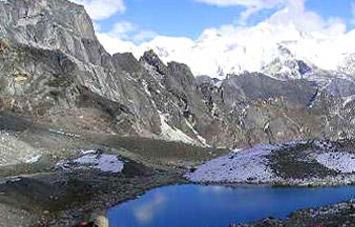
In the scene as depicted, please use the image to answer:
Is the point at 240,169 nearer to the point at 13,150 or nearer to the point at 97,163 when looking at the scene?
the point at 97,163

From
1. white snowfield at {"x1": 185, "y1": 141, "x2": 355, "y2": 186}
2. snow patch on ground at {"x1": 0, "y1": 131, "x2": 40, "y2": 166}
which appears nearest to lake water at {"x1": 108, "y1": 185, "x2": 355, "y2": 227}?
white snowfield at {"x1": 185, "y1": 141, "x2": 355, "y2": 186}

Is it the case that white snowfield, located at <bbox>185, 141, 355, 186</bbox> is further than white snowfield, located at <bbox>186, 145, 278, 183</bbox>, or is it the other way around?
white snowfield, located at <bbox>186, 145, 278, 183</bbox>

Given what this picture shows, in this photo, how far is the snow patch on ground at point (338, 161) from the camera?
77.6 metres

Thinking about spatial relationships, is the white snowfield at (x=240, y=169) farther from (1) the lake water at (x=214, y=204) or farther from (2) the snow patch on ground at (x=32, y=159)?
(2) the snow patch on ground at (x=32, y=159)

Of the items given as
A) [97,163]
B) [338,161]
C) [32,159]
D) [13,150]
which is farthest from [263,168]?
[13,150]

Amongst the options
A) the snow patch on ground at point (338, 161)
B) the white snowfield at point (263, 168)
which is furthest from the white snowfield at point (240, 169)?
the snow patch on ground at point (338, 161)

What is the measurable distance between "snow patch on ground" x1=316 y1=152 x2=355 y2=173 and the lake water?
9.71 meters

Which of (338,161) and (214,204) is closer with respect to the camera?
(214,204)

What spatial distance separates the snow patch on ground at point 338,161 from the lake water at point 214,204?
971cm

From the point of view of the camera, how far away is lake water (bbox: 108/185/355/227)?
49359 millimetres

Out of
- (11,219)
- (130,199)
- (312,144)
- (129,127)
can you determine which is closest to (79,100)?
(129,127)

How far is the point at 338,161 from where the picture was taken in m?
79.6

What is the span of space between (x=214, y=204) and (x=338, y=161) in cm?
2625

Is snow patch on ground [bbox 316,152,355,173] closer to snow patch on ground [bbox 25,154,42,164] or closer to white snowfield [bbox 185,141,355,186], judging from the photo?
white snowfield [bbox 185,141,355,186]
